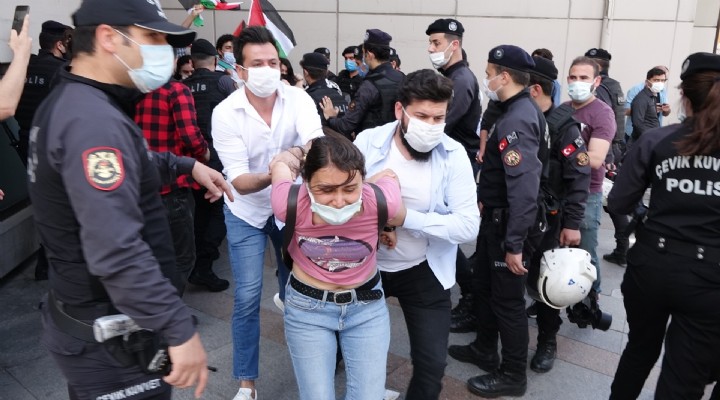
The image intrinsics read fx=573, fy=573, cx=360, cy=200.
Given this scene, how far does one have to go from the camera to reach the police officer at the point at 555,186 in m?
3.69

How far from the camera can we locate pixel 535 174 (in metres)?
3.18

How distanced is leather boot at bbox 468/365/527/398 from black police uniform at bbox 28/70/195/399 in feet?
7.03

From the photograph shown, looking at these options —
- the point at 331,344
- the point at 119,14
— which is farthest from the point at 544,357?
the point at 119,14

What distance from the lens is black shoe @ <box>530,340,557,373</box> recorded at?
3.81 metres

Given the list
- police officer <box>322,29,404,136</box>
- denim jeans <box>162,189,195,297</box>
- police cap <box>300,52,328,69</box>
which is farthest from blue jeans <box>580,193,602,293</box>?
police cap <box>300,52,328,69</box>

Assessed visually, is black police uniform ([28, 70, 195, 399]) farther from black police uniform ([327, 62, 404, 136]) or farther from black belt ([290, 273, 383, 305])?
black police uniform ([327, 62, 404, 136])

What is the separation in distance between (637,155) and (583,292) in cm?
110

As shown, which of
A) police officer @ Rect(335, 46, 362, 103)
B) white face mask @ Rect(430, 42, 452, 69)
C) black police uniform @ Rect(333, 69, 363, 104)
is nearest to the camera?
white face mask @ Rect(430, 42, 452, 69)

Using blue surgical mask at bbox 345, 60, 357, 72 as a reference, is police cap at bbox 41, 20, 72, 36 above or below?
above

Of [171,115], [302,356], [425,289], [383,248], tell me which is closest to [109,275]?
[302,356]

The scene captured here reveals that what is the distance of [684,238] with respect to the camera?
2512mm

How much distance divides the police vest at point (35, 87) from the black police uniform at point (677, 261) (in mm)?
4771

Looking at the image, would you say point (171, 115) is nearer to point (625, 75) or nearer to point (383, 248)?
point (383, 248)

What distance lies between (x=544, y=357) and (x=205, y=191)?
10.2ft
